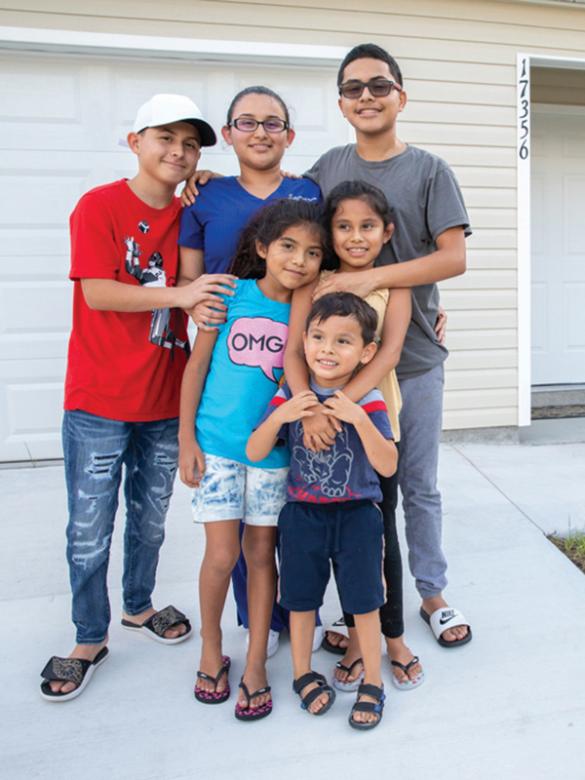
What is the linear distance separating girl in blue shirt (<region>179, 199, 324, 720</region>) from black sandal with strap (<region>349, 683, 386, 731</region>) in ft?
0.78

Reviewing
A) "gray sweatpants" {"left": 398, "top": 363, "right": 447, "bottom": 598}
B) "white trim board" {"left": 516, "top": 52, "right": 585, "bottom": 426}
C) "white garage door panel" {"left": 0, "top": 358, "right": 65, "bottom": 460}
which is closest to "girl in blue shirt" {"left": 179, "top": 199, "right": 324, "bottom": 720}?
"gray sweatpants" {"left": 398, "top": 363, "right": 447, "bottom": 598}

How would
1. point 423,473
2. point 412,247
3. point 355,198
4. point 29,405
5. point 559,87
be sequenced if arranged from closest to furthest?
point 355,198 < point 412,247 < point 423,473 < point 29,405 < point 559,87

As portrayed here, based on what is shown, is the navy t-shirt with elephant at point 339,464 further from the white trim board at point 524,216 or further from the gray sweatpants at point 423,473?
the white trim board at point 524,216

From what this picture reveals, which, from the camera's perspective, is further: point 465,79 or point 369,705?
point 465,79

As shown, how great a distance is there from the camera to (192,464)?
1908 millimetres

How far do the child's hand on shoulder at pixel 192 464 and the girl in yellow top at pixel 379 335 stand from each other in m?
0.33

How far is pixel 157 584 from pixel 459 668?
1194 millimetres

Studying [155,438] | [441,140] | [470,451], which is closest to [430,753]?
[155,438]

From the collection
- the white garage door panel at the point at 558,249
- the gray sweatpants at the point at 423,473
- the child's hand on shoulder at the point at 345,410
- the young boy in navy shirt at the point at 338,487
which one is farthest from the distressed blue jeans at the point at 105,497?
the white garage door panel at the point at 558,249

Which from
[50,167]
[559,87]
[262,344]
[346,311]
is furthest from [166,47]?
[559,87]

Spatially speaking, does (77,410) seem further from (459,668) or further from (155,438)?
(459,668)

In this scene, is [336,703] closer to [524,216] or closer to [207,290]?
[207,290]

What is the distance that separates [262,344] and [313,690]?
964 mm

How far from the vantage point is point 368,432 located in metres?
1.72
